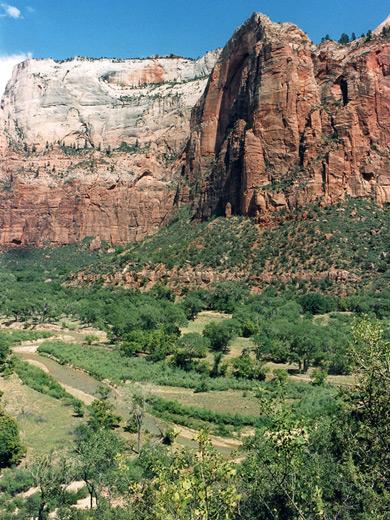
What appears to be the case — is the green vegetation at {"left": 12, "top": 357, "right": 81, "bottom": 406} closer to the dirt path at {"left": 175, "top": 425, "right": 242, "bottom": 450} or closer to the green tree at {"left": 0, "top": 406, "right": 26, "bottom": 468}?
the green tree at {"left": 0, "top": 406, "right": 26, "bottom": 468}

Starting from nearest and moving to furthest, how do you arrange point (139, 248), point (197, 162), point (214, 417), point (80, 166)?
1. point (214, 417)
2. point (139, 248)
3. point (197, 162)
4. point (80, 166)

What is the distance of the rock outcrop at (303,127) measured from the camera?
228 feet

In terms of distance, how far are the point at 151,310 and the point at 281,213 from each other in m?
29.6

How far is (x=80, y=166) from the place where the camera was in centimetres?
12581

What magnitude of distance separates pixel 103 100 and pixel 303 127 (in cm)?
9604

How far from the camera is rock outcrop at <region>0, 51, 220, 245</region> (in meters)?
120

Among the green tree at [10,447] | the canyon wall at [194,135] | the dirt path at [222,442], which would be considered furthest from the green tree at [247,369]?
the canyon wall at [194,135]

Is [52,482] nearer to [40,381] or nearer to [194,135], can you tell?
[40,381]

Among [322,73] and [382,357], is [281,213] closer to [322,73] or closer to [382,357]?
[322,73]

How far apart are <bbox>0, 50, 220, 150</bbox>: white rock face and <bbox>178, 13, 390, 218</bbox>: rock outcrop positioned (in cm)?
4812

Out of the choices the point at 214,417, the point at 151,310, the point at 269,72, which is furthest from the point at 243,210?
the point at 214,417

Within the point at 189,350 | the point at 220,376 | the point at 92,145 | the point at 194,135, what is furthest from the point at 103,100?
the point at 220,376

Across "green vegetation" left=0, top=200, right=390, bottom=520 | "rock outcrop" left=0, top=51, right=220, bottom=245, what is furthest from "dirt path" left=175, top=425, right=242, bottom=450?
"rock outcrop" left=0, top=51, right=220, bottom=245

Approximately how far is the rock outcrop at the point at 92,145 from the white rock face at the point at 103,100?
1.20ft
